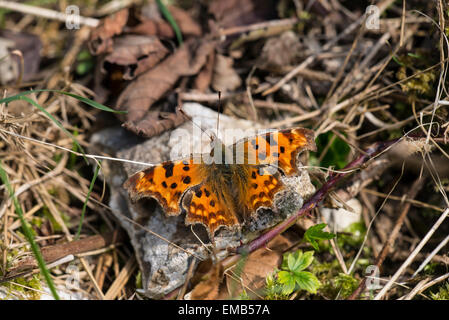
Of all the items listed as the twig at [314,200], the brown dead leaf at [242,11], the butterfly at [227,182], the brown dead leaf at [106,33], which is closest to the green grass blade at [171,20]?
the brown dead leaf at [106,33]

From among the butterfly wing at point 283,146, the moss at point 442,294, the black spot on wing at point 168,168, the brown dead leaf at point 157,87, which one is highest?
the brown dead leaf at point 157,87

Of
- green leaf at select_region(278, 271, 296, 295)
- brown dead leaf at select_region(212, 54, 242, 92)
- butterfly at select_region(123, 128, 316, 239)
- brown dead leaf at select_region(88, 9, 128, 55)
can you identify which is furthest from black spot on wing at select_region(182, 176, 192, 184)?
brown dead leaf at select_region(88, 9, 128, 55)

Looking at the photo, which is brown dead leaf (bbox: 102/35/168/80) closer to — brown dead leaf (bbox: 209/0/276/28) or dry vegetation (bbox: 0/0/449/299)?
dry vegetation (bbox: 0/0/449/299)

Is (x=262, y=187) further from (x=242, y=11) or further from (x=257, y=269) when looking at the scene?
(x=242, y=11)

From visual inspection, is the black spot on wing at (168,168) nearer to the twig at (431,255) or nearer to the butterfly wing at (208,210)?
the butterfly wing at (208,210)

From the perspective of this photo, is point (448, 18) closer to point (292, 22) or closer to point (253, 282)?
point (292, 22)

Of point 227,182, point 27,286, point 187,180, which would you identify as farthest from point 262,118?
point 27,286

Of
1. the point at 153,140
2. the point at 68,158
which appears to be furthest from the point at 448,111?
the point at 68,158
